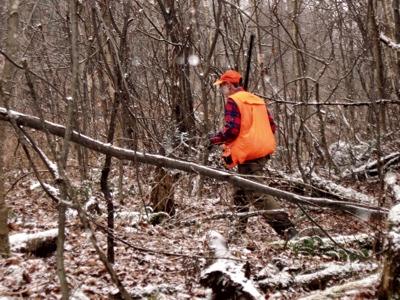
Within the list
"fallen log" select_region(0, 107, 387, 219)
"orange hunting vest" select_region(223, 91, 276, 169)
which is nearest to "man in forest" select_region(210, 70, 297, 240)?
"orange hunting vest" select_region(223, 91, 276, 169)

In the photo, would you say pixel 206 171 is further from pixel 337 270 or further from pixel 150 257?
pixel 150 257

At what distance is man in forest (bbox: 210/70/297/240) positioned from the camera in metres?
6.27

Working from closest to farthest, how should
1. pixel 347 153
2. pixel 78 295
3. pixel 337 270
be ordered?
pixel 78 295 → pixel 337 270 → pixel 347 153

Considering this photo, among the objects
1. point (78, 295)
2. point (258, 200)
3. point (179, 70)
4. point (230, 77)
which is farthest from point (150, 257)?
point (179, 70)

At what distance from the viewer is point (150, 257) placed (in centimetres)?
545

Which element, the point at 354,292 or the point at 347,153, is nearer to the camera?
the point at 354,292

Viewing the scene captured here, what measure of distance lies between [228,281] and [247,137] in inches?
107

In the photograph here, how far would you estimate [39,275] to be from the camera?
4586 mm

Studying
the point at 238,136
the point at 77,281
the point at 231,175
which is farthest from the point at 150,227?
the point at 231,175

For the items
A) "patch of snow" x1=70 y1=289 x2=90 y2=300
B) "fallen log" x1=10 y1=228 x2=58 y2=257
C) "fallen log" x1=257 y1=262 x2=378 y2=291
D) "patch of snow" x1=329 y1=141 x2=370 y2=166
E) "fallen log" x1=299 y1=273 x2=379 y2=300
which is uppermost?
"patch of snow" x1=329 y1=141 x2=370 y2=166

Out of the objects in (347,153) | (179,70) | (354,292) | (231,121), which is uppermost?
(179,70)

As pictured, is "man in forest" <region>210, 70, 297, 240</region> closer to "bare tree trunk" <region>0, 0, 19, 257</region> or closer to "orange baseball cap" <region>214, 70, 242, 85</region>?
"orange baseball cap" <region>214, 70, 242, 85</region>

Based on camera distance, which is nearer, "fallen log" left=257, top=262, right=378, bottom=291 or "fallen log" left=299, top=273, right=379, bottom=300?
→ "fallen log" left=299, top=273, right=379, bottom=300

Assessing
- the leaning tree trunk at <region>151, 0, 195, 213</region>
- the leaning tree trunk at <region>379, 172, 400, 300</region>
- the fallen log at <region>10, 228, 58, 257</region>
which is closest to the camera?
the leaning tree trunk at <region>379, 172, 400, 300</region>
